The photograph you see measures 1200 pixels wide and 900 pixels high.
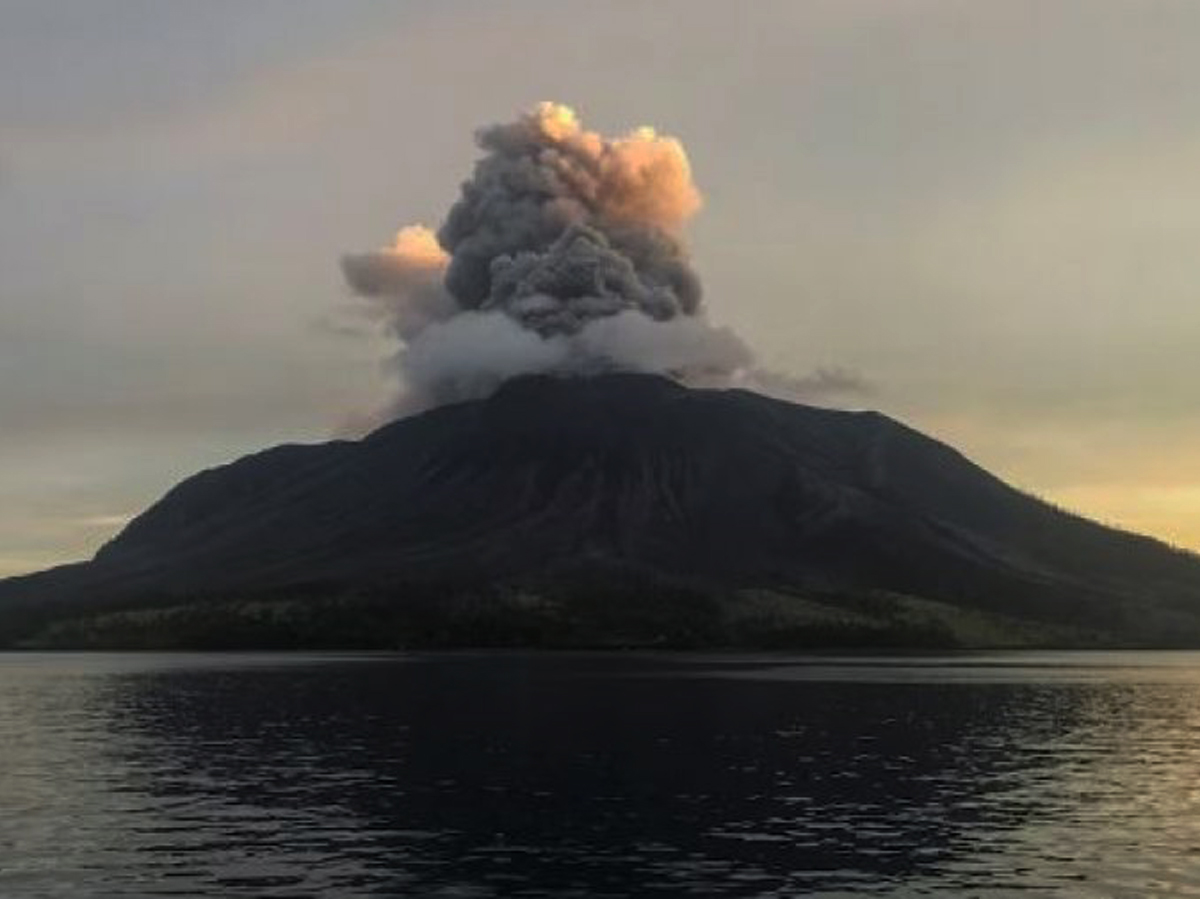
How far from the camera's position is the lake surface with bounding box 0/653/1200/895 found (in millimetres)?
52438

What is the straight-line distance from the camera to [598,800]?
2803 inches

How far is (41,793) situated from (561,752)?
33370 mm

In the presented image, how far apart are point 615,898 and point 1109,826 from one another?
2742 centimetres

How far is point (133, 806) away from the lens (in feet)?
229

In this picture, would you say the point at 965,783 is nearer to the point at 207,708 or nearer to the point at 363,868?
the point at 363,868

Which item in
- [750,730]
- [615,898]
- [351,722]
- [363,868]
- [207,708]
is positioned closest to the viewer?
[615,898]

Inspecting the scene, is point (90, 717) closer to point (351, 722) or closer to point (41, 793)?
point (351, 722)

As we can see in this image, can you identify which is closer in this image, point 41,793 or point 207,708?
point 41,793

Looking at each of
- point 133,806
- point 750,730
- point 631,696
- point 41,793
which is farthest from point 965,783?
point 631,696

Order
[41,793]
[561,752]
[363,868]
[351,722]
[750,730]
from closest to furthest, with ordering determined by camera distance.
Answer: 1. [363,868]
2. [41,793]
3. [561,752]
4. [750,730]
5. [351,722]

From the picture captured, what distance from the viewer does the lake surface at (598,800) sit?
52.4 meters

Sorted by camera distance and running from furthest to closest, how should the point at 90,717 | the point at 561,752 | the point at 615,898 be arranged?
the point at 90,717, the point at 561,752, the point at 615,898

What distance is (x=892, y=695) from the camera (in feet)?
532

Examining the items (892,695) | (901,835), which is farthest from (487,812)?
(892,695)
